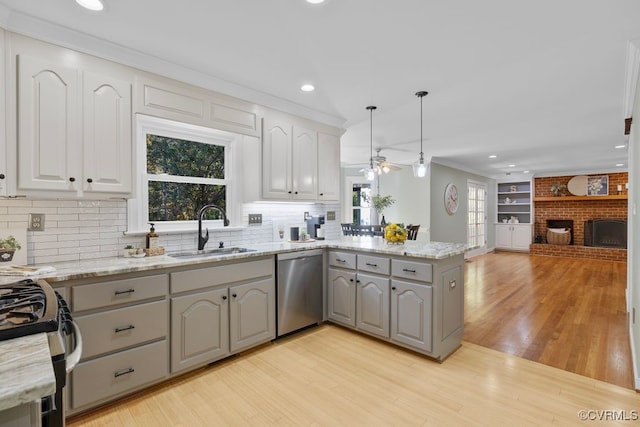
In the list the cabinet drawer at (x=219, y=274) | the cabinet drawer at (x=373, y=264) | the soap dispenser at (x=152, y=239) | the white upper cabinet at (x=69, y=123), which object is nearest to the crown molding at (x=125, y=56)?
the white upper cabinet at (x=69, y=123)

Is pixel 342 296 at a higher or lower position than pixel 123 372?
higher

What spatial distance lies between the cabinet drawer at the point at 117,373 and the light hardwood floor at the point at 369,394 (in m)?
0.11

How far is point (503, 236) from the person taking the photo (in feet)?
31.3

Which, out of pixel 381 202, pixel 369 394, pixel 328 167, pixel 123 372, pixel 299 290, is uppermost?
pixel 328 167

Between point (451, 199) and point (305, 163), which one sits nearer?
point (305, 163)

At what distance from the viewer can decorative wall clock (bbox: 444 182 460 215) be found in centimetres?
726

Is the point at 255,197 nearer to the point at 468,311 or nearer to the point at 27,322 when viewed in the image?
the point at 27,322

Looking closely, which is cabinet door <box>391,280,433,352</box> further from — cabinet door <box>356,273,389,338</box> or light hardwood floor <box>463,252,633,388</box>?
light hardwood floor <box>463,252,633,388</box>

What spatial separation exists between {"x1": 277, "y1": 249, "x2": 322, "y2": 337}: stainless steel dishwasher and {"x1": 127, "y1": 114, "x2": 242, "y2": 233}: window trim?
766 millimetres

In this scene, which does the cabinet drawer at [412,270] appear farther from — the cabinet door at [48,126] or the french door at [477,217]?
the french door at [477,217]

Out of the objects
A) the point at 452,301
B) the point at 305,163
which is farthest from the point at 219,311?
Result: the point at 452,301

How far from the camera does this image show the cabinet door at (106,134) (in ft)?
6.98

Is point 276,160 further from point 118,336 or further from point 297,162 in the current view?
point 118,336

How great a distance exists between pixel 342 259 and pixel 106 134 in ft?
7.17
